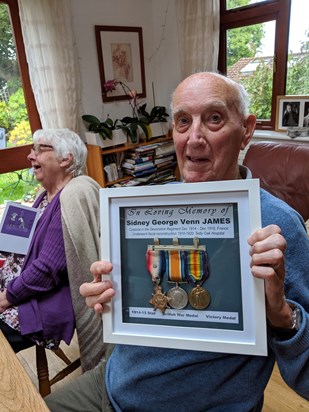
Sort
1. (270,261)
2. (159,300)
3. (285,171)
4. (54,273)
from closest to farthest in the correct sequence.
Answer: (270,261)
(159,300)
(54,273)
(285,171)

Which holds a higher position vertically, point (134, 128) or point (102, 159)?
point (134, 128)

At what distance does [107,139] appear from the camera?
3.01 meters

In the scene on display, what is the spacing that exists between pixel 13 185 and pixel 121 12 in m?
2.08

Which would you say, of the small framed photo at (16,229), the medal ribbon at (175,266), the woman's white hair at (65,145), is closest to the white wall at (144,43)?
the woman's white hair at (65,145)

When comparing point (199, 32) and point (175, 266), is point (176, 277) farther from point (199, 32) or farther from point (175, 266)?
point (199, 32)

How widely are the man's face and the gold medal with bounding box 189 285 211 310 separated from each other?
0.31 meters

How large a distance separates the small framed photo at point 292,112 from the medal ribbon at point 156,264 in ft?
8.47

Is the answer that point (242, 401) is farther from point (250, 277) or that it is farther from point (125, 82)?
point (125, 82)

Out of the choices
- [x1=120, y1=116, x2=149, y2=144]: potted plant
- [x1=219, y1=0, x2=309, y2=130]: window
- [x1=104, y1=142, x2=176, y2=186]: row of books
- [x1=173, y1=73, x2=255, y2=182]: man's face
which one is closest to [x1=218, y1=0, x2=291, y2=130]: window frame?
[x1=219, y1=0, x2=309, y2=130]: window

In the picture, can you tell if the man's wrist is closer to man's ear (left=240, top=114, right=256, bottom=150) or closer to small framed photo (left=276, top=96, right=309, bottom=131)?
man's ear (left=240, top=114, right=256, bottom=150)

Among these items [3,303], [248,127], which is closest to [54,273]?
[3,303]

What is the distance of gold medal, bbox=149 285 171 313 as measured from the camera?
669mm

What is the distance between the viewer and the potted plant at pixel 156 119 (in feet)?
10.9

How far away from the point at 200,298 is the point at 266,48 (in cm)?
296
